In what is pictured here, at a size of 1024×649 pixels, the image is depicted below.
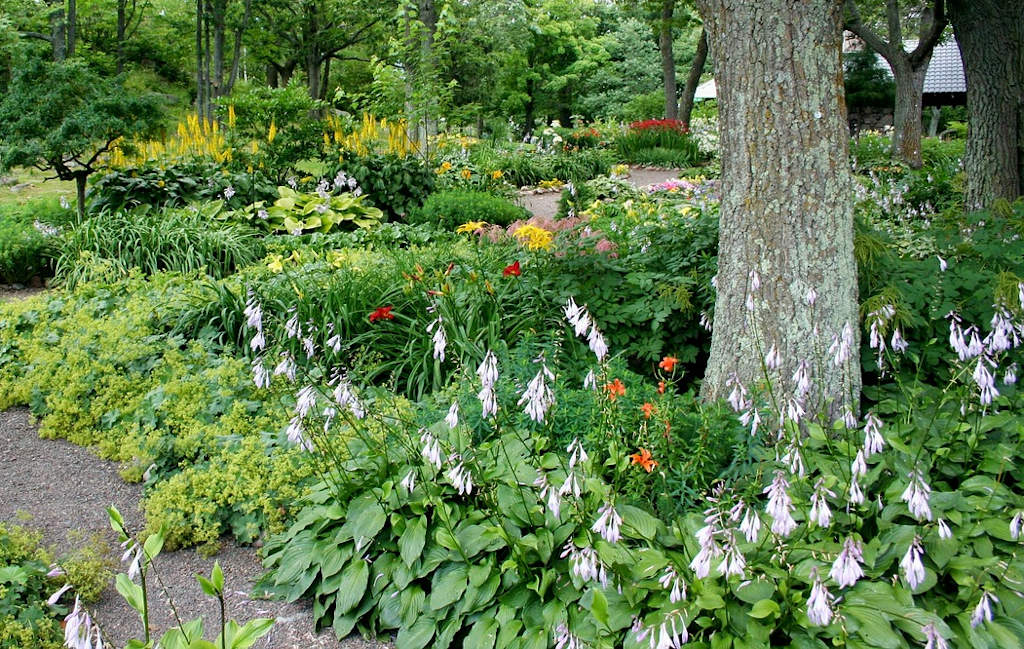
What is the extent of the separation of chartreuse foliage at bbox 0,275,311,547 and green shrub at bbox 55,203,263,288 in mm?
581

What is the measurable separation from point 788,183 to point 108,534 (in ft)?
11.4

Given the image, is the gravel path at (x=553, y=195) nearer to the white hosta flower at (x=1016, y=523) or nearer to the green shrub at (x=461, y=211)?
the green shrub at (x=461, y=211)

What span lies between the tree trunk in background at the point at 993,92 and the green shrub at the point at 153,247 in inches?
252

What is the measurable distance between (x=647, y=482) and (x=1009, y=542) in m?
1.22

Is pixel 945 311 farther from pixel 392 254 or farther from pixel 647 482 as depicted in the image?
pixel 392 254

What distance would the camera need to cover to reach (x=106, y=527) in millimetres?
3727

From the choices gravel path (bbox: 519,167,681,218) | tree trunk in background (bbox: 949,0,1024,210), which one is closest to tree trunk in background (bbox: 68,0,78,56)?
gravel path (bbox: 519,167,681,218)

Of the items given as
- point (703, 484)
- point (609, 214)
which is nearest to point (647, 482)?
point (703, 484)

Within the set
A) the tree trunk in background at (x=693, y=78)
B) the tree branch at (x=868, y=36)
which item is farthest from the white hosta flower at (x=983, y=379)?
the tree trunk in background at (x=693, y=78)

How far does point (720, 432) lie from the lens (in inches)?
126

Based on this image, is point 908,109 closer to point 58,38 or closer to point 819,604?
point 819,604

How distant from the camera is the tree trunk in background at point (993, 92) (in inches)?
261

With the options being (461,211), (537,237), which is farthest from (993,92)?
(461,211)

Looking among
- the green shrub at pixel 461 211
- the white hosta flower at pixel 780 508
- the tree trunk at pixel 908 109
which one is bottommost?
the white hosta flower at pixel 780 508
